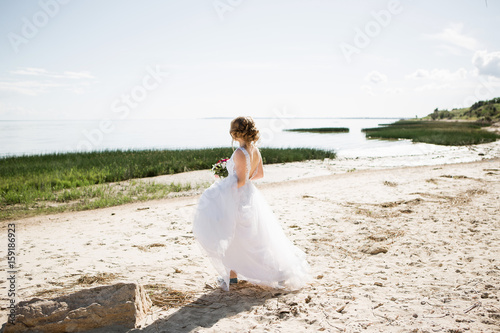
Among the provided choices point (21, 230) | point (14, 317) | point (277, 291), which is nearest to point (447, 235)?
point (277, 291)

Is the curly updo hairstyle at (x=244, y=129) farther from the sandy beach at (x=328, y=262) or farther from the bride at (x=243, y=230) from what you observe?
the sandy beach at (x=328, y=262)

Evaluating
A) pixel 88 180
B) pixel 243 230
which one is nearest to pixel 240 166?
pixel 243 230

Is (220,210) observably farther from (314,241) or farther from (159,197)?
(159,197)

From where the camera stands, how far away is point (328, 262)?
6047 mm

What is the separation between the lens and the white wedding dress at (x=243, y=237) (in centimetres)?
450

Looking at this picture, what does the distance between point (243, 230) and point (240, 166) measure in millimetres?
915

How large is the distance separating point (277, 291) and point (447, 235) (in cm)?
431

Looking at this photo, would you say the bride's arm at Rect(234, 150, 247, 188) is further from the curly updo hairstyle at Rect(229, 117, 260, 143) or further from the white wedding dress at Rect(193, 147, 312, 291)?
the curly updo hairstyle at Rect(229, 117, 260, 143)

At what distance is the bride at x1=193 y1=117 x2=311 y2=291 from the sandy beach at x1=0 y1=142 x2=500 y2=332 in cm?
30

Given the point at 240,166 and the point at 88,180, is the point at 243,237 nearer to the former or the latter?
the point at 240,166

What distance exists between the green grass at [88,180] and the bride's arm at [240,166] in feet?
29.4

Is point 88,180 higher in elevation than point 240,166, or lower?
lower

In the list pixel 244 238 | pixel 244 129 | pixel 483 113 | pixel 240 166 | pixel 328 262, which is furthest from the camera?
pixel 483 113

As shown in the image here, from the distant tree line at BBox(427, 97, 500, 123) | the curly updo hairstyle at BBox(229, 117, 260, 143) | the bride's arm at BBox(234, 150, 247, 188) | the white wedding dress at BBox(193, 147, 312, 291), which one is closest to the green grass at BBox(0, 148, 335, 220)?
the white wedding dress at BBox(193, 147, 312, 291)
